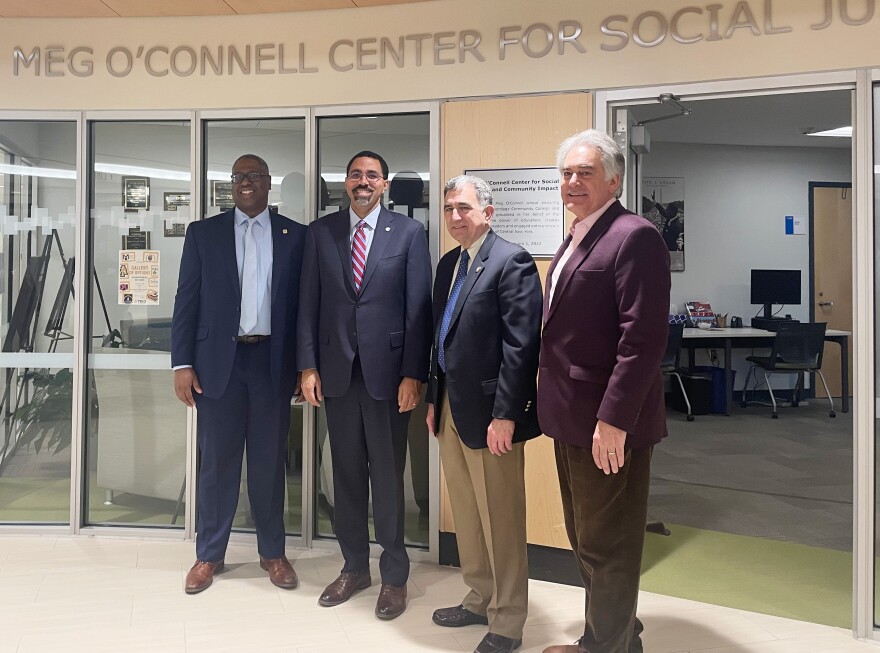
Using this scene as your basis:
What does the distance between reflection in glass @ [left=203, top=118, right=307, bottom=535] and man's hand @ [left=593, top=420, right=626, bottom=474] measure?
86.7 inches

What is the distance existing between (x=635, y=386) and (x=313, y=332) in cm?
162

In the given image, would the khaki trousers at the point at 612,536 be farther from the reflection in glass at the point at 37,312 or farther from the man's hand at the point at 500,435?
the reflection in glass at the point at 37,312

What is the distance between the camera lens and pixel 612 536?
101 inches

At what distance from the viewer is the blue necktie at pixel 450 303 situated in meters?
3.08

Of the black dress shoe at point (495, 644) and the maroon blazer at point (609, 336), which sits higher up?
the maroon blazer at point (609, 336)

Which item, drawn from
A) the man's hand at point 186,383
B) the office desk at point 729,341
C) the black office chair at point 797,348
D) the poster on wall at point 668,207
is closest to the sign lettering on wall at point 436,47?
the man's hand at point 186,383

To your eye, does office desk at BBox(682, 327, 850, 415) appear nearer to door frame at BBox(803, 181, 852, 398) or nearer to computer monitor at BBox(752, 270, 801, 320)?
computer monitor at BBox(752, 270, 801, 320)

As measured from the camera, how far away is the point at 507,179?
3.83 metres

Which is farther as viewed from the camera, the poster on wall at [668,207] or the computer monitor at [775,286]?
the poster on wall at [668,207]

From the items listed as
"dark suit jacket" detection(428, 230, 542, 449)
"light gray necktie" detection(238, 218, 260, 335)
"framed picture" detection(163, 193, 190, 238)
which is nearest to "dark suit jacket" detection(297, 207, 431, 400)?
"light gray necktie" detection(238, 218, 260, 335)

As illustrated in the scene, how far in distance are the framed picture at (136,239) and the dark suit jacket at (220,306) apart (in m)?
0.77

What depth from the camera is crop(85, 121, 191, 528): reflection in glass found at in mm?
4371

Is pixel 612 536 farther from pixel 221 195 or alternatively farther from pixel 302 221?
pixel 221 195

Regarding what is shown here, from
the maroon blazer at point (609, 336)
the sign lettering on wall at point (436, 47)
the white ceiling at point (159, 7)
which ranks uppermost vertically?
the white ceiling at point (159, 7)
